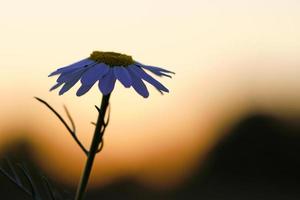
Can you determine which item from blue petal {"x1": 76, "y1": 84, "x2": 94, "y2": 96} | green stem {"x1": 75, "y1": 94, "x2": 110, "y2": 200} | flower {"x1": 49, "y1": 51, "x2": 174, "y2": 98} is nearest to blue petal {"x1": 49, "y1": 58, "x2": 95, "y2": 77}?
flower {"x1": 49, "y1": 51, "x2": 174, "y2": 98}

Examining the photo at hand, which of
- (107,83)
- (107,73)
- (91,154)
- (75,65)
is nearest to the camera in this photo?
(91,154)

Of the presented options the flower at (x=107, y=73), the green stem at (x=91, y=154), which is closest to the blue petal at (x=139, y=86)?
the flower at (x=107, y=73)

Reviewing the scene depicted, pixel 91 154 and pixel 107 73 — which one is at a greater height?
pixel 107 73

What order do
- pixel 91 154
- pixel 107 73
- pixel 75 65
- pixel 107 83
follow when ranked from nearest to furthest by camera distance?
1. pixel 91 154
2. pixel 107 83
3. pixel 107 73
4. pixel 75 65

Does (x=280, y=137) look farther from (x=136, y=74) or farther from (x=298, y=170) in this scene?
(x=136, y=74)

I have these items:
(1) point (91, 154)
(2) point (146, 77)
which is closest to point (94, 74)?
(2) point (146, 77)

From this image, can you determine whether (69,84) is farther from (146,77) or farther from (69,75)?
(146,77)
